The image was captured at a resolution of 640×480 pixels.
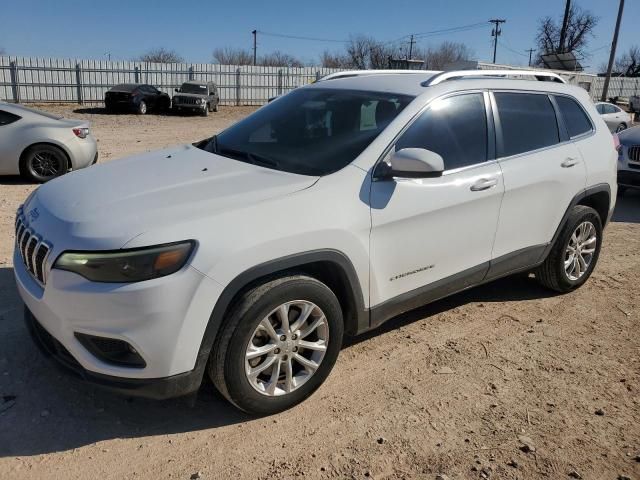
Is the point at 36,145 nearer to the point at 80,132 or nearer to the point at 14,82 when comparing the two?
the point at 80,132

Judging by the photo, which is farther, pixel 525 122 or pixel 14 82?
pixel 14 82

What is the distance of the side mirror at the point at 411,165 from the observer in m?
3.16

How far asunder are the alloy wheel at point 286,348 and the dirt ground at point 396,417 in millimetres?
214

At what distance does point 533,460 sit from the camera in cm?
280

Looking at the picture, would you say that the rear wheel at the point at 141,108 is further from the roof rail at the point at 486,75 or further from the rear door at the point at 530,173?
the rear door at the point at 530,173

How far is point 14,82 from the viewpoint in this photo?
27.3 m

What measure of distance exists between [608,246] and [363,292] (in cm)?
457

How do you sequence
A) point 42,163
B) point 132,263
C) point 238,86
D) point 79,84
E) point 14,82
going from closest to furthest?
1. point 132,263
2. point 42,163
3. point 14,82
4. point 79,84
5. point 238,86

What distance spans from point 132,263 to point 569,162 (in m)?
3.46

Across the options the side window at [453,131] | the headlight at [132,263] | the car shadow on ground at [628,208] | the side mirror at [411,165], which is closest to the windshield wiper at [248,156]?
the side mirror at [411,165]

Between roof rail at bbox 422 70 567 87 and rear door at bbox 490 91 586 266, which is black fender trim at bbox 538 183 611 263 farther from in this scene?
roof rail at bbox 422 70 567 87

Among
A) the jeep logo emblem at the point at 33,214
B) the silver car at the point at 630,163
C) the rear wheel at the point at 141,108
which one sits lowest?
the rear wheel at the point at 141,108

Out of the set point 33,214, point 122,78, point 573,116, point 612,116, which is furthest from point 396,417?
point 122,78

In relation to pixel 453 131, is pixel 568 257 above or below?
below
